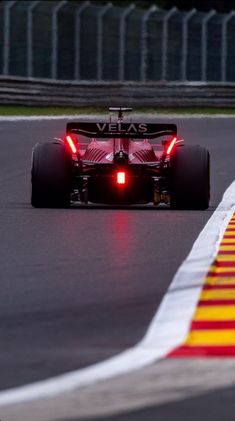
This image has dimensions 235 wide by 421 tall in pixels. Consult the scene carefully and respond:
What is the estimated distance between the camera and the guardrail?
147 ft

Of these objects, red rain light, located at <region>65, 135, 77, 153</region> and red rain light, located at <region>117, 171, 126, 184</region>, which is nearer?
red rain light, located at <region>117, 171, 126, 184</region>

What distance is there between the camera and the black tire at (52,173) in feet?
57.4

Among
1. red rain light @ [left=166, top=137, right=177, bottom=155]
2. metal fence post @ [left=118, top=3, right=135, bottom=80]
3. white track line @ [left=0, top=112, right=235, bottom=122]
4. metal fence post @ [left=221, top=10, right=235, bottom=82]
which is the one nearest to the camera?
red rain light @ [left=166, top=137, right=177, bottom=155]

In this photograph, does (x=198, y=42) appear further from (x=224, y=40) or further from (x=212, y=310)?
(x=212, y=310)

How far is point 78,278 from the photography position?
11.0 metres

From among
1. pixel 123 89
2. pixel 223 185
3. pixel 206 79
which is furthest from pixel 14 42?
pixel 223 185

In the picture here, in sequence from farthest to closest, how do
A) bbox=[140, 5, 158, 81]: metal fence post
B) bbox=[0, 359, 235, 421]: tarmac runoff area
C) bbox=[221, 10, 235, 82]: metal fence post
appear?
bbox=[221, 10, 235, 82]: metal fence post
bbox=[140, 5, 158, 81]: metal fence post
bbox=[0, 359, 235, 421]: tarmac runoff area

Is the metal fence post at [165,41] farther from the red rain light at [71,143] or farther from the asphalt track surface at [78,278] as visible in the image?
the red rain light at [71,143]

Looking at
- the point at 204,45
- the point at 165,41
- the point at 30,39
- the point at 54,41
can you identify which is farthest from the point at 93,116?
the point at 204,45

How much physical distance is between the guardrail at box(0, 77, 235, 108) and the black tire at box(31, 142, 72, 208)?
86.9 feet

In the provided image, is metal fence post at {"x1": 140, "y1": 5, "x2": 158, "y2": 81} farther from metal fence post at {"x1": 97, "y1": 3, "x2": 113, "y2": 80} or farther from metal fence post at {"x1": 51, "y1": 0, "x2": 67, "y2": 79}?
metal fence post at {"x1": 51, "y1": 0, "x2": 67, "y2": 79}

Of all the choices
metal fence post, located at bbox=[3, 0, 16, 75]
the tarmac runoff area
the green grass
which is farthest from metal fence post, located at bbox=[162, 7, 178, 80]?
the tarmac runoff area

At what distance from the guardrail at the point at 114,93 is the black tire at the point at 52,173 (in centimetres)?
2650

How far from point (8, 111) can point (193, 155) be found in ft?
84.6
